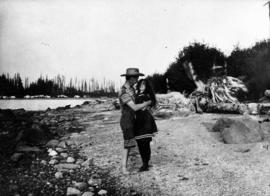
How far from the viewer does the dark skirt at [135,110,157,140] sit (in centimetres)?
496

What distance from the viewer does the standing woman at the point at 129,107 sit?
4.84m

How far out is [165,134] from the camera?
7.80m

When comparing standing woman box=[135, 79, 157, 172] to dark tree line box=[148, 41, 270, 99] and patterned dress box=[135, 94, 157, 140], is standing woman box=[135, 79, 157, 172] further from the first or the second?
dark tree line box=[148, 41, 270, 99]

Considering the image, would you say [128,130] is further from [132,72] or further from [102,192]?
[102,192]

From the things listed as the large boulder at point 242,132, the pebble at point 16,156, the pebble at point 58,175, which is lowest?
the pebble at point 58,175

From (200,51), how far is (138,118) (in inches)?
572

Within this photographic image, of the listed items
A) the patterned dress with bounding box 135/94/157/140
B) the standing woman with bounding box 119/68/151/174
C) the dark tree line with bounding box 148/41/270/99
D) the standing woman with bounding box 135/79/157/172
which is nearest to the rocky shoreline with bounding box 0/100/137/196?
the standing woman with bounding box 119/68/151/174

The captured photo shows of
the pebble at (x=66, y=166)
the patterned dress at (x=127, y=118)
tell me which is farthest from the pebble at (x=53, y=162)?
the patterned dress at (x=127, y=118)

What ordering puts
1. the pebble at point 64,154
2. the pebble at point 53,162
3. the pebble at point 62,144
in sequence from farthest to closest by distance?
1. the pebble at point 62,144
2. the pebble at point 64,154
3. the pebble at point 53,162

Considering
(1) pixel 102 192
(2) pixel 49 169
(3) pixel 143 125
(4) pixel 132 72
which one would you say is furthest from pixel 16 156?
(4) pixel 132 72

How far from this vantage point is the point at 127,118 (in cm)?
494

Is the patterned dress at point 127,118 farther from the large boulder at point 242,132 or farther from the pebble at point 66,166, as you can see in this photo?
the large boulder at point 242,132

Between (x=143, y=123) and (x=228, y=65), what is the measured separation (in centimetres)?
1433

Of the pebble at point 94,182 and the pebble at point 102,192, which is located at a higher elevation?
the pebble at point 94,182
